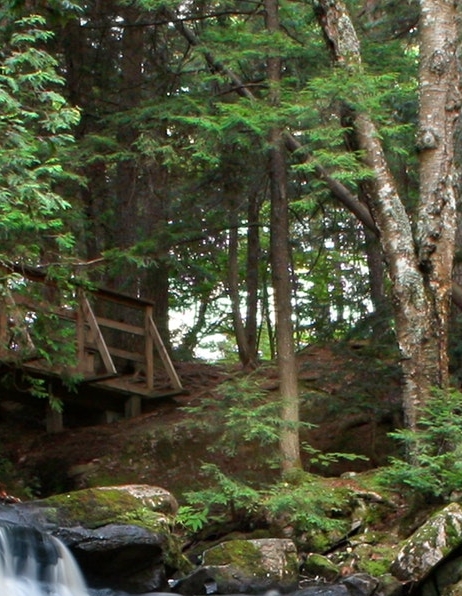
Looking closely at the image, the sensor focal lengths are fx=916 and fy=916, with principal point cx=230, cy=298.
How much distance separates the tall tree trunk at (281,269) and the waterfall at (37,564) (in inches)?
156

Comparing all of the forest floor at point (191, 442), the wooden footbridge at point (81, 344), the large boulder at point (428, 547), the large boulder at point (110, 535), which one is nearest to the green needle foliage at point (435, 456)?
the large boulder at point (428, 547)

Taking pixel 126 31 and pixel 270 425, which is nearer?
pixel 270 425

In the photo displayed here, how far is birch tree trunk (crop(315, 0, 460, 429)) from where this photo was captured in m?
11.6

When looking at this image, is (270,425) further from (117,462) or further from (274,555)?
(117,462)

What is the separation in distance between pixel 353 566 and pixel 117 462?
5394 millimetres

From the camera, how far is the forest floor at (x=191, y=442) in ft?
44.0

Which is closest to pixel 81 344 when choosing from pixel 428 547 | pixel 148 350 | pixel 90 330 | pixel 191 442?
pixel 90 330

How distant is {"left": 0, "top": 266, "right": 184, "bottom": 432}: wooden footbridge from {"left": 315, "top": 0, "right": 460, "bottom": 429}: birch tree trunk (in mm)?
4132

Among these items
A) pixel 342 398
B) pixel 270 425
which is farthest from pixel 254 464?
pixel 270 425

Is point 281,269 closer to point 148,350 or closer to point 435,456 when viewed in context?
point 148,350

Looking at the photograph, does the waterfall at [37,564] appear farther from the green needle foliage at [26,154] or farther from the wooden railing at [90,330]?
the green needle foliage at [26,154]

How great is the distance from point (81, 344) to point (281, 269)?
131 inches

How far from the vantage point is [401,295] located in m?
11.8

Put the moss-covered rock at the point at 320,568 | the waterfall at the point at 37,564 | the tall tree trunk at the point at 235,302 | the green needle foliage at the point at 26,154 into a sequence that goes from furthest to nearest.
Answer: the tall tree trunk at the point at 235,302 → the green needle foliage at the point at 26,154 → the moss-covered rock at the point at 320,568 → the waterfall at the point at 37,564
